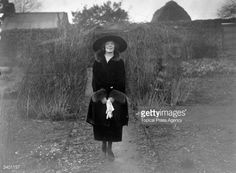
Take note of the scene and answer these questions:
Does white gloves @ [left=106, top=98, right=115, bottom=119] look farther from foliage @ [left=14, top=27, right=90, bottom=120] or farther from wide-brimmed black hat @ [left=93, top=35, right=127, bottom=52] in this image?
foliage @ [left=14, top=27, right=90, bottom=120]

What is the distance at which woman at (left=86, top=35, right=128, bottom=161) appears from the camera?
5.21m

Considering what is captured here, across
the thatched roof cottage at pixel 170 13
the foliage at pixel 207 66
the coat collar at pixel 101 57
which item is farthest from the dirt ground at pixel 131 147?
the thatched roof cottage at pixel 170 13

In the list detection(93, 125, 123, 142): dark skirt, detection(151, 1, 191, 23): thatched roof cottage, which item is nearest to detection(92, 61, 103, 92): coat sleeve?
detection(93, 125, 123, 142): dark skirt

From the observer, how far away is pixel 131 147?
6301mm

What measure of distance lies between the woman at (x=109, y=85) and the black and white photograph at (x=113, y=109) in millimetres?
13

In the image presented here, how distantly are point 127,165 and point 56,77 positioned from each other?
3.74 m

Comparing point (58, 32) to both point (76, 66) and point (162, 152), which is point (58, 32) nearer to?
point (76, 66)

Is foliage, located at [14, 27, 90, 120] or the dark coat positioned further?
foliage, located at [14, 27, 90, 120]

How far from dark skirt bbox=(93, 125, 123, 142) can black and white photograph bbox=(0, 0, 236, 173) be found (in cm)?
1

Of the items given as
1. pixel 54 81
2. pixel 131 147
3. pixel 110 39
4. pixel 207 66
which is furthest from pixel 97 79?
pixel 207 66

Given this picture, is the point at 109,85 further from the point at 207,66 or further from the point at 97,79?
the point at 207,66

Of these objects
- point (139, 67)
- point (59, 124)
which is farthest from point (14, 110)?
point (139, 67)

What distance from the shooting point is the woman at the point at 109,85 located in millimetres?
5211

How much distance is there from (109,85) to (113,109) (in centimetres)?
32
